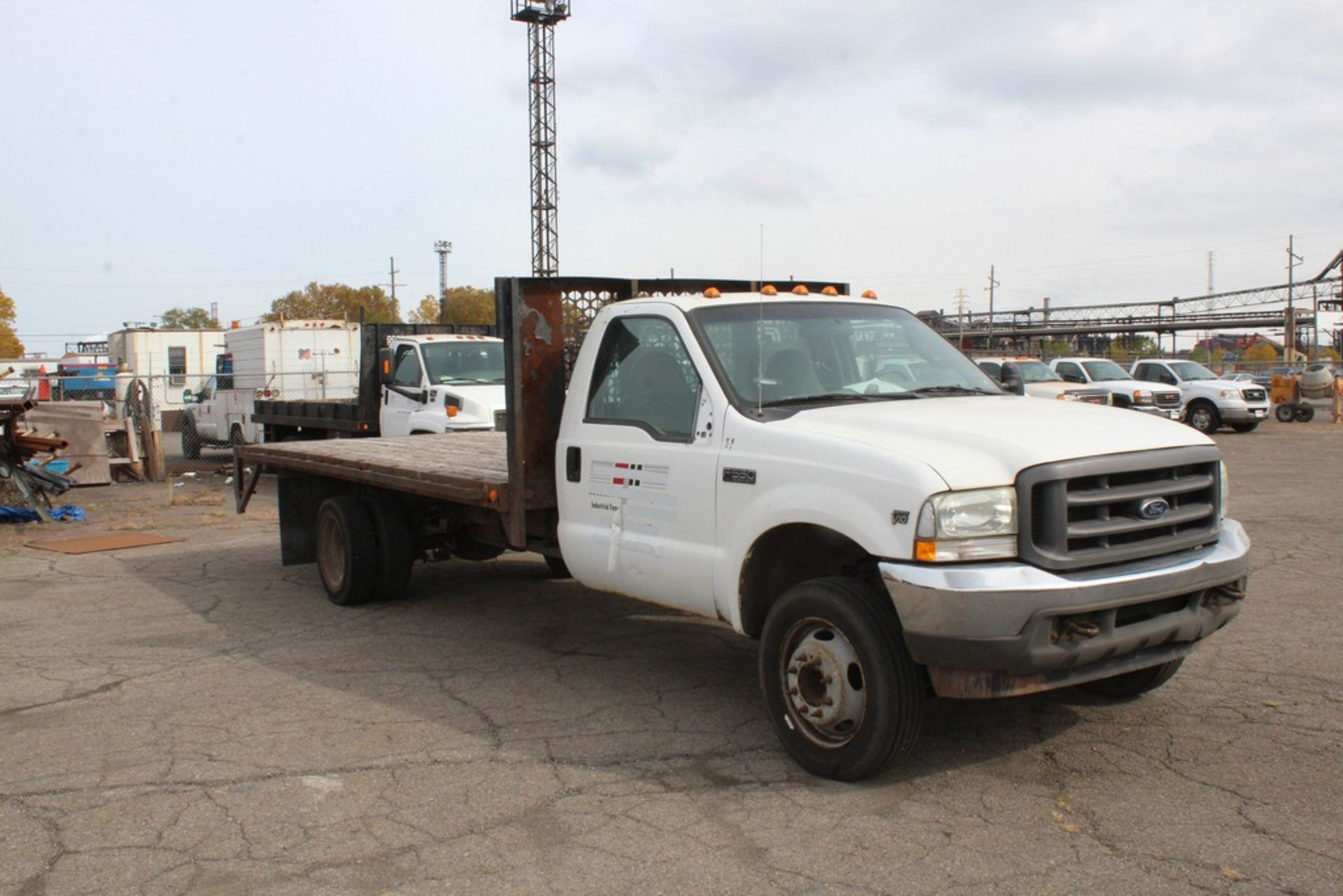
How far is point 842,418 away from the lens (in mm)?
5215

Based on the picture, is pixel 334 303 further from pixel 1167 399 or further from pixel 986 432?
pixel 986 432

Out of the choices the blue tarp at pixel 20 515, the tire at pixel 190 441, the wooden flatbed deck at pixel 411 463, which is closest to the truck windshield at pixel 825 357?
the wooden flatbed deck at pixel 411 463

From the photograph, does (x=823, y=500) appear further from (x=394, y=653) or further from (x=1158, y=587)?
(x=394, y=653)

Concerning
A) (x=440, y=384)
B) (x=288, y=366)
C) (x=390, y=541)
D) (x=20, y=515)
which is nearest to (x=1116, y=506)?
(x=390, y=541)

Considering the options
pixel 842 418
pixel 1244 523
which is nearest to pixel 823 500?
pixel 842 418

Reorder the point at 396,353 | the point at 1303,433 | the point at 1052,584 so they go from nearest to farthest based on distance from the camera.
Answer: the point at 1052,584 < the point at 396,353 < the point at 1303,433

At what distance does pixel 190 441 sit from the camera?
80.5 ft

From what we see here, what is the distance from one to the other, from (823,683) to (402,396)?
10.6m

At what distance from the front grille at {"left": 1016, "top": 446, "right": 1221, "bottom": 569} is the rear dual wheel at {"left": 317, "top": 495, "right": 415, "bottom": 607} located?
17.2 ft

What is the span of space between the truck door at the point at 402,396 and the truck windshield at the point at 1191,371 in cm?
1970

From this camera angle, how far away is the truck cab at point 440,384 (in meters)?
13.8

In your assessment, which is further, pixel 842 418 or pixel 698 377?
pixel 698 377

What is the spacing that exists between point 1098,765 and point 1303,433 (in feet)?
81.9

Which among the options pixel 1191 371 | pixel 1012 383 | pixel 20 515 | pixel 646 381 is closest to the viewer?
pixel 646 381
